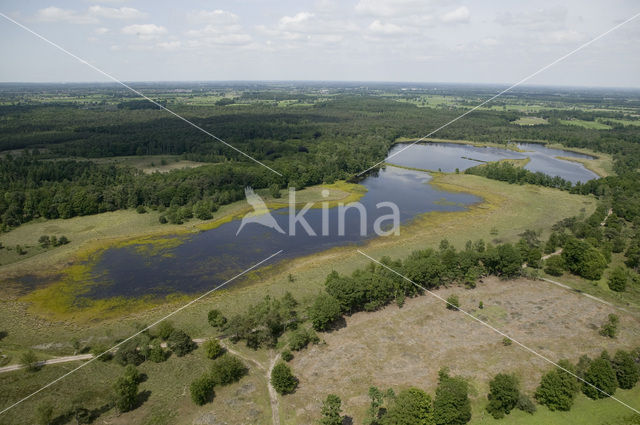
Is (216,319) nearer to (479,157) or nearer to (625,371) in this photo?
(625,371)

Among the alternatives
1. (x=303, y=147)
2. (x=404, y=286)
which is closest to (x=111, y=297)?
(x=404, y=286)

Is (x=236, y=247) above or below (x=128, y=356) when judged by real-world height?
above

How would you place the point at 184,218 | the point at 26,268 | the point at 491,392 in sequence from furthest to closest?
the point at 184,218
the point at 26,268
the point at 491,392

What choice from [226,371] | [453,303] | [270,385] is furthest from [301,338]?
[453,303]

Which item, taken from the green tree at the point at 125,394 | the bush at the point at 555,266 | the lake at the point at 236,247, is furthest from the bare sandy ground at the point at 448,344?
the lake at the point at 236,247

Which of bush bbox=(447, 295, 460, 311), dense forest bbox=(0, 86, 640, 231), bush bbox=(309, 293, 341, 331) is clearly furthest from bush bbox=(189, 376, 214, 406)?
dense forest bbox=(0, 86, 640, 231)

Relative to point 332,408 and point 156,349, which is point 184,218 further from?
point 332,408
